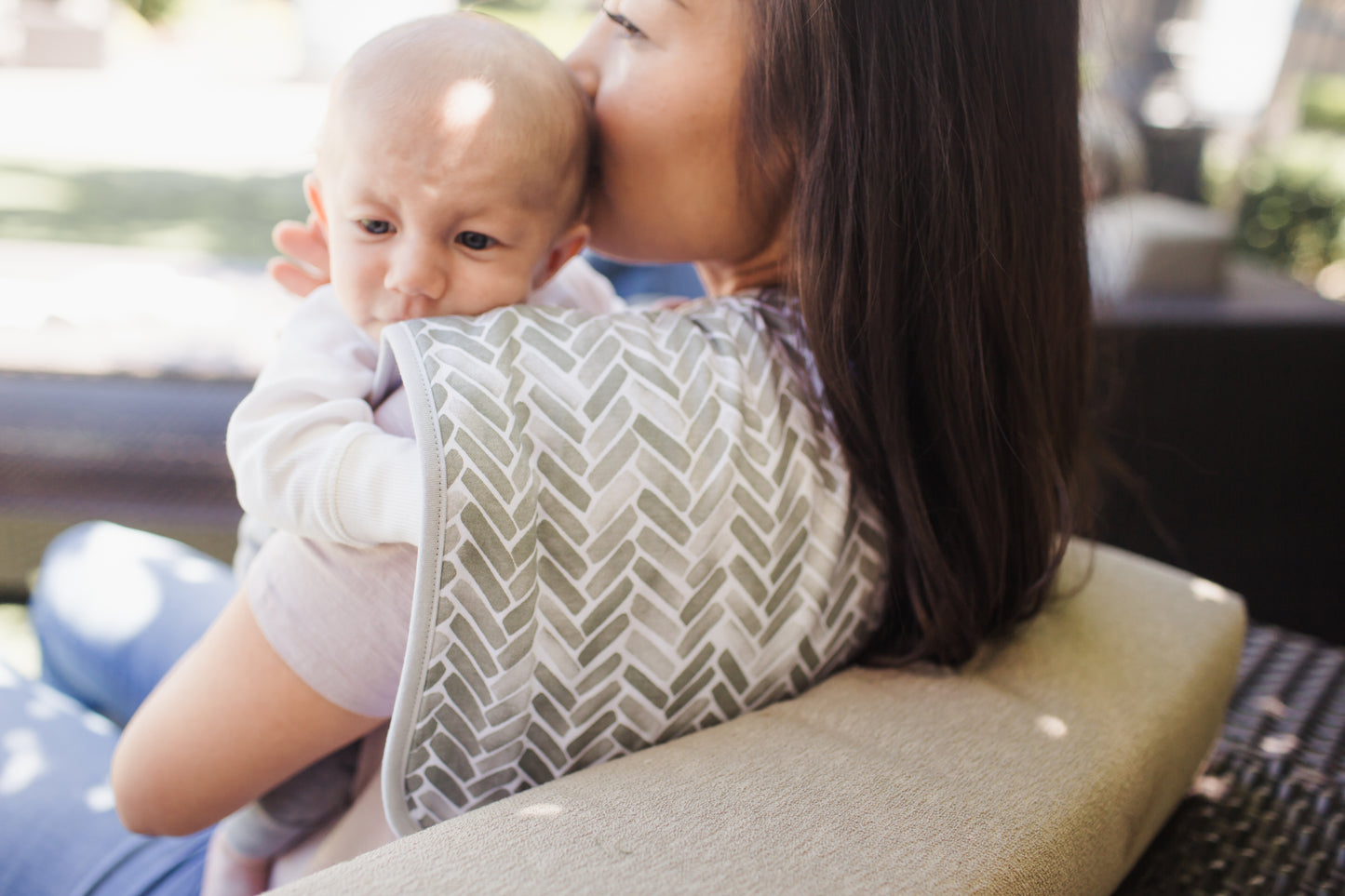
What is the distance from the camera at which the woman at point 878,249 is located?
3.24 feet

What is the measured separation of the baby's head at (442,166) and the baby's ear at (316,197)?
0.02m

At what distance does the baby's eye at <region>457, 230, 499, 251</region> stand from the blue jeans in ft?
2.83

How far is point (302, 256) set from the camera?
1208mm

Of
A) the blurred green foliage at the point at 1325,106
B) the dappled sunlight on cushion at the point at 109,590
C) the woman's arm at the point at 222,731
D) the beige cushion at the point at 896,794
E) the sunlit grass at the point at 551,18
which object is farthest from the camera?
the sunlit grass at the point at 551,18

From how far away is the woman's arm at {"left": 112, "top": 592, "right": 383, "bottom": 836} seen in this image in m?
0.93

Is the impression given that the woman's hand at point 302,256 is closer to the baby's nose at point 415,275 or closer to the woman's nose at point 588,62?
the baby's nose at point 415,275

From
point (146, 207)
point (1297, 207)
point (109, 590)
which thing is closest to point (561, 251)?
point (109, 590)

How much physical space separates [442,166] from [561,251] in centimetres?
27

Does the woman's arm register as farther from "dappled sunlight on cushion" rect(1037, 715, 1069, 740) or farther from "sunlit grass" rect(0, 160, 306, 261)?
"sunlit grass" rect(0, 160, 306, 261)

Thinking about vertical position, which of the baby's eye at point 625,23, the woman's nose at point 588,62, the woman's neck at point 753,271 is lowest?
the woman's neck at point 753,271

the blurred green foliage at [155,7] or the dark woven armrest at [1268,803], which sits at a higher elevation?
the blurred green foliage at [155,7]

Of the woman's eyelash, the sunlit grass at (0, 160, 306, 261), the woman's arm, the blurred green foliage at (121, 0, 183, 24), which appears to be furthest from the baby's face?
the blurred green foliage at (121, 0, 183, 24)

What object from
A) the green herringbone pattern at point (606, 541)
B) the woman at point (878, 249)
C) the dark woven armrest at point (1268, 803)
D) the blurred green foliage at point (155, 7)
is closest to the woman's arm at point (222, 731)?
the woman at point (878, 249)

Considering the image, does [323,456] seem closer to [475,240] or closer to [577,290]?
[475,240]
